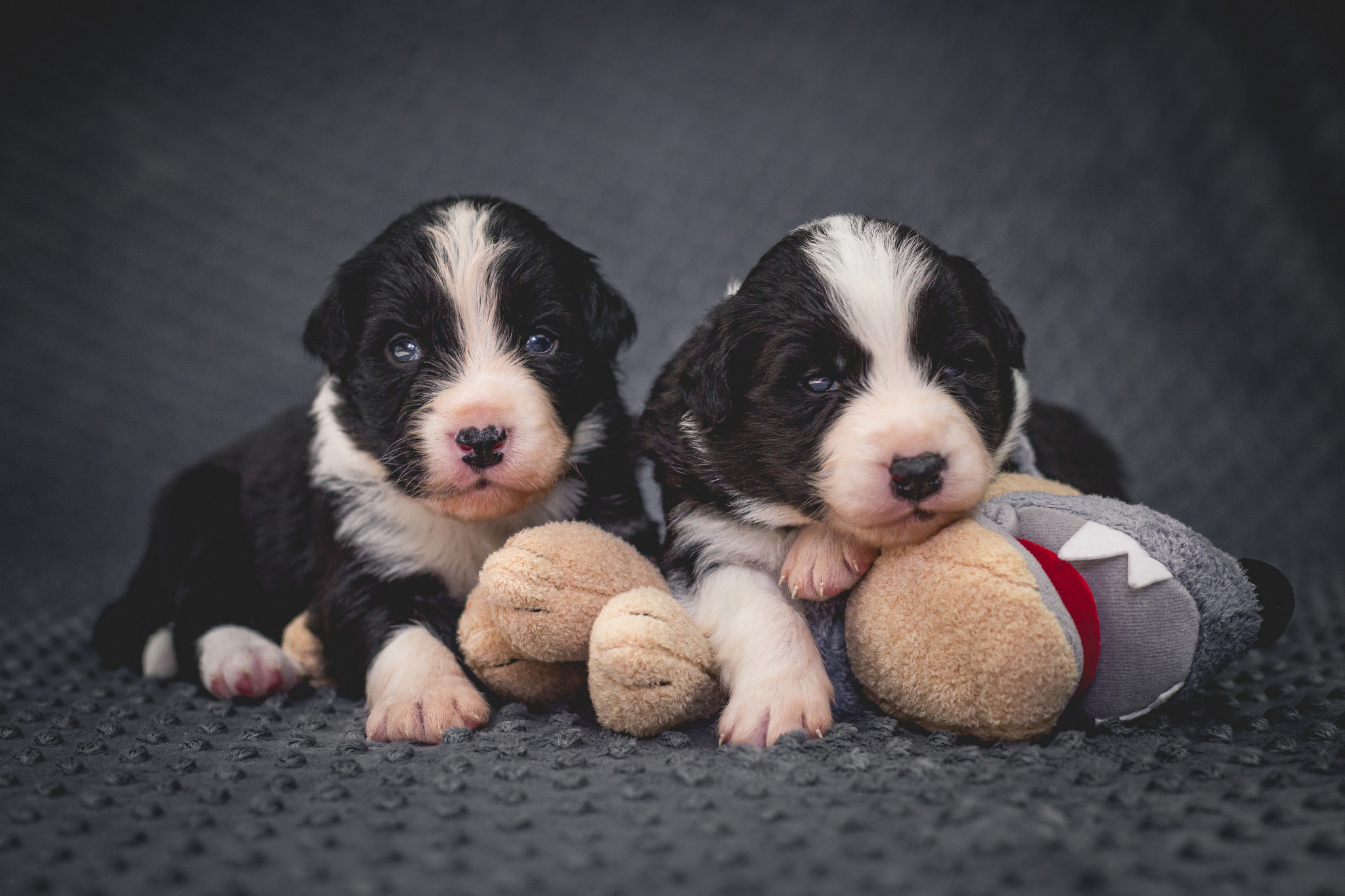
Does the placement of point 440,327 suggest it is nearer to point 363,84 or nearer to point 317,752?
point 317,752

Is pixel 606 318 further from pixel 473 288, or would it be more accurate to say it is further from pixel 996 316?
pixel 996 316

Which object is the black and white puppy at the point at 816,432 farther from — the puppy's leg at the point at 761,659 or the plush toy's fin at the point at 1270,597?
the plush toy's fin at the point at 1270,597

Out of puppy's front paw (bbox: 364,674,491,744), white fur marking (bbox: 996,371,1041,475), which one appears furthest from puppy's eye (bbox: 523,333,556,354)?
white fur marking (bbox: 996,371,1041,475)

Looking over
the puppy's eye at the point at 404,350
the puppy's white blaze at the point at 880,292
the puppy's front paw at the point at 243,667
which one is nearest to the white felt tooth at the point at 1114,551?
the puppy's white blaze at the point at 880,292

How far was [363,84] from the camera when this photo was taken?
4.70m

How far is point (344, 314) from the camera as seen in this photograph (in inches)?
103

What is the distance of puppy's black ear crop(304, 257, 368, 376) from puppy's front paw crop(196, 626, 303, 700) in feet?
2.49

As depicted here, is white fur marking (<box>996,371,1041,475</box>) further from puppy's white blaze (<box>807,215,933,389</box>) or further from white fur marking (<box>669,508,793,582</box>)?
white fur marking (<box>669,508,793,582</box>)

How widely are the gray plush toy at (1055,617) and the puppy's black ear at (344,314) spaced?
141cm

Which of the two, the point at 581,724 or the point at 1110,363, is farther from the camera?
the point at 1110,363

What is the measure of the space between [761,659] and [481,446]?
2.37 feet

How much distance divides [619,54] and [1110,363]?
2555 millimetres

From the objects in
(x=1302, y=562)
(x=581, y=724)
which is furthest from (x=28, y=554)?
(x=1302, y=562)

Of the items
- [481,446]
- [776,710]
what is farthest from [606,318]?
[776,710]
